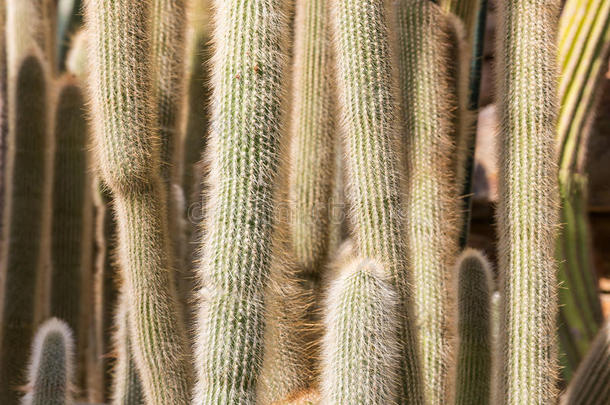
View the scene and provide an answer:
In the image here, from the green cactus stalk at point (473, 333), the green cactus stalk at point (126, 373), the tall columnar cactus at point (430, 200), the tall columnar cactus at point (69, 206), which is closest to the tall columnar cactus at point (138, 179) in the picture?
the green cactus stalk at point (126, 373)

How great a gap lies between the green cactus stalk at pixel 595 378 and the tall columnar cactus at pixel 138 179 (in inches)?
50.8

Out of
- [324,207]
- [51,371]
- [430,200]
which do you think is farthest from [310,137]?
[51,371]

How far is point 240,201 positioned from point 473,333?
1.12 metres

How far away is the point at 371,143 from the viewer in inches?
77.7

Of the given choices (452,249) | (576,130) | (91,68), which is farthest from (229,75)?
(576,130)

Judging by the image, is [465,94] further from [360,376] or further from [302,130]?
[360,376]

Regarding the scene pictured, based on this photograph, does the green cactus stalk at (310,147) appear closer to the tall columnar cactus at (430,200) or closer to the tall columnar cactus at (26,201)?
the tall columnar cactus at (430,200)

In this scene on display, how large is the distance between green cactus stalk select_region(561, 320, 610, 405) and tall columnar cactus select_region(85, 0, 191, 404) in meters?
1.29

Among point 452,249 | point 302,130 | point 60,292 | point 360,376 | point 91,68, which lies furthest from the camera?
point 60,292

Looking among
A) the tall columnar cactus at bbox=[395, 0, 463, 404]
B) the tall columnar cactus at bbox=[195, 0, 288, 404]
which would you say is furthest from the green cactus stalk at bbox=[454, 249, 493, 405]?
the tall columnar cactus at bbox=[195, 0, 288, 404]

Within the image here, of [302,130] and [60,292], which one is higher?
[302,130]

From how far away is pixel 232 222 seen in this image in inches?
70.6

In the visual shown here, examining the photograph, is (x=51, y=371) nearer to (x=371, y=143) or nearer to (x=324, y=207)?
(x=324, y=207)

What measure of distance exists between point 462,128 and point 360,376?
1.22 m
